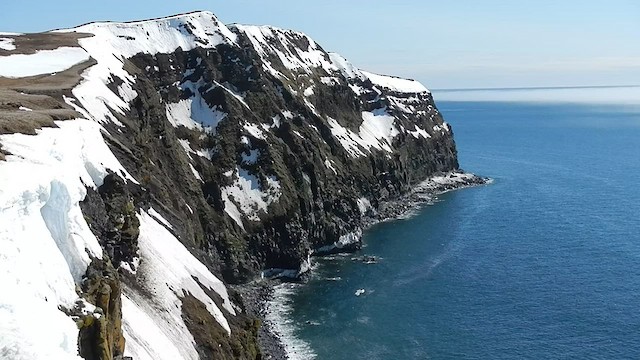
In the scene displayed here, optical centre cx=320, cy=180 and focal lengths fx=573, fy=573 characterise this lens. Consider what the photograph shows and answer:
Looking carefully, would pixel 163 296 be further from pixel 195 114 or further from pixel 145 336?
pixel 195 114

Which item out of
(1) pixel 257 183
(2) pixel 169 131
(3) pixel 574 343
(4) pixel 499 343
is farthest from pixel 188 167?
(3) pixel 574 343

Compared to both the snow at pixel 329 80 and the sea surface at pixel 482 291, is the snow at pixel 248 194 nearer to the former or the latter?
the sea surface at pixel 482 291

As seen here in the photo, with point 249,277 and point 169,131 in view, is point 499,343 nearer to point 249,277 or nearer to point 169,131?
point 249,277

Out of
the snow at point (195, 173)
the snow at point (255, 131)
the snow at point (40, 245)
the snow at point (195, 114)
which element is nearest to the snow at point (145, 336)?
the snow at point (40, 245)

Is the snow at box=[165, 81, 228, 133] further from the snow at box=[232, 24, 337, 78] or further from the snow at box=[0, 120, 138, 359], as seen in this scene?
the snow at box=[0, 120, 138, 359]

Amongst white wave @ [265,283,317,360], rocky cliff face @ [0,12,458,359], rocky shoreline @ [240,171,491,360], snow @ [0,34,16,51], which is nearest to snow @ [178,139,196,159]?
rocky cliff face @ [0,12,458,359]

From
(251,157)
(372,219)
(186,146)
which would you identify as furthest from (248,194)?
(372,219)
